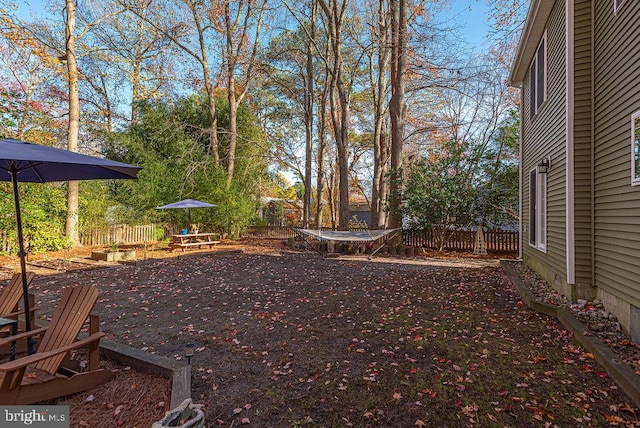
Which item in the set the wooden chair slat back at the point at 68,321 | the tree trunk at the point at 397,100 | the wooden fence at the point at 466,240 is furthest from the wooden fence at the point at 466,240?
the wooden chair slat back at the point at 68,321

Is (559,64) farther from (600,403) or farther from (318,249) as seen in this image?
(318,249)

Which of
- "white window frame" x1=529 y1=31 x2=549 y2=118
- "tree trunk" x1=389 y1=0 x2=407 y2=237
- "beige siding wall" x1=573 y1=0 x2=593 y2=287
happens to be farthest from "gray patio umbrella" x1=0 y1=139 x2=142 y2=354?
A: "tree trunk" x1=389 y1=0 x2=407 y2=237

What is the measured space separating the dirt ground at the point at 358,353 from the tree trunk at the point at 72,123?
174 inches

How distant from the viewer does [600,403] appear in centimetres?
225

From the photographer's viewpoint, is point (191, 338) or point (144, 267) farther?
Answer: point (144, 267)

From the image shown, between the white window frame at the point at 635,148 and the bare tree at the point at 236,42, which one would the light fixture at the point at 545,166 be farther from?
the bare tree at the point at 236,42

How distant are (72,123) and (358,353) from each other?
1091 cm

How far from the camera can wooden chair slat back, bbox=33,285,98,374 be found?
8.03ft

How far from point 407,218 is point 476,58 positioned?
21.6ft

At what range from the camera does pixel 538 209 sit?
6.41 metres

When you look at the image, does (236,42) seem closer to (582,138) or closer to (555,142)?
(555,142)

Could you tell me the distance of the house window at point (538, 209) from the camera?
5.82 metres

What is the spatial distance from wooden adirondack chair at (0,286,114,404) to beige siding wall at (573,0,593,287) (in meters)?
5.03

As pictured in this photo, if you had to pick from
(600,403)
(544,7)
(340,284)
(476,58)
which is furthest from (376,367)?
(476,58)
